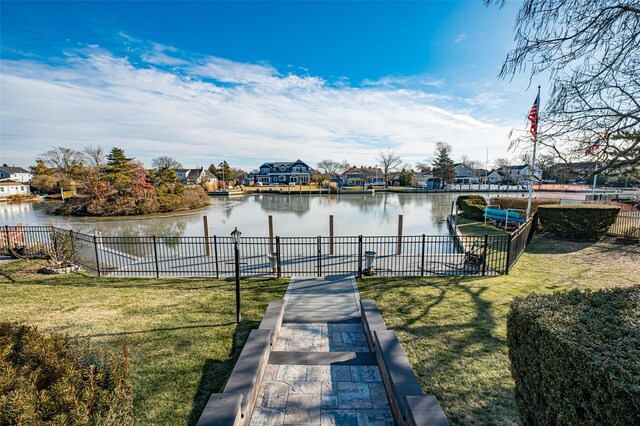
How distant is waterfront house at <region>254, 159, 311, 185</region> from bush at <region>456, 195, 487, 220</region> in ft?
188

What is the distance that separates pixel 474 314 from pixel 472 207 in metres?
17.5

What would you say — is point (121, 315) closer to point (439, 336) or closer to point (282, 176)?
point (439, 336)

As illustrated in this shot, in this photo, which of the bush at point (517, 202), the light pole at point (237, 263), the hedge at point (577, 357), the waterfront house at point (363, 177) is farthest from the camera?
the waterfront house at point (363, 177)

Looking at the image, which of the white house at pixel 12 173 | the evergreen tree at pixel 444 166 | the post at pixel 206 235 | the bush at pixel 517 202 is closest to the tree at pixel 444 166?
the evergreen tree at pixel 444 166

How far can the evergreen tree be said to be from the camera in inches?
2409

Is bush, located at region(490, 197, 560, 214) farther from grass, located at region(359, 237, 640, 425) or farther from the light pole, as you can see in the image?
the light pole

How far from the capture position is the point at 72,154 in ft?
197

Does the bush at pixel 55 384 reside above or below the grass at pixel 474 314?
above

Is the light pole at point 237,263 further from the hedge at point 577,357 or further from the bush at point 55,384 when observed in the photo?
the hedge at point 577,357

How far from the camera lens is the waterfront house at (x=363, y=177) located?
80000 millimetres

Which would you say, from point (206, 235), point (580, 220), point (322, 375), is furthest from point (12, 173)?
point (580, 220)

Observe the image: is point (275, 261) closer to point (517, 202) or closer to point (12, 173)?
point (517, 202)

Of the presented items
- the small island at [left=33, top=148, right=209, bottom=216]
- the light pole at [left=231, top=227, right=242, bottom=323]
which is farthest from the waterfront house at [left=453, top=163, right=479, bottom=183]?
the light pole at [left=231, top=227, right=242, bottom=323]

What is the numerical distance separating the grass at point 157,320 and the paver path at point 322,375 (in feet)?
2.61
